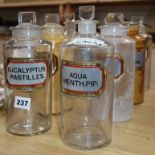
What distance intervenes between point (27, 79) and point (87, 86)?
0.39ft

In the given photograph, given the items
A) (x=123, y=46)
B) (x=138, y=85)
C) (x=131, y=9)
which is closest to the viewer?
(x=123, y=46)

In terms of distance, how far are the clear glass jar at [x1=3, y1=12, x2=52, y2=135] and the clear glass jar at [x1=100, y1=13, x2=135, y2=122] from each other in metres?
0.14

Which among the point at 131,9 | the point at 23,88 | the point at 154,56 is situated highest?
the point at 131,9

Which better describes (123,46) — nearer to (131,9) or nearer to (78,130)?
(78,130)

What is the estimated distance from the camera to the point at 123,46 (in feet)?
1.94

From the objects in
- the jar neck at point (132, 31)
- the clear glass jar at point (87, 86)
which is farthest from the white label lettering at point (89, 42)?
the jar neck at point (132, 31)

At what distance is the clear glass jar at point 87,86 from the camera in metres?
0.45

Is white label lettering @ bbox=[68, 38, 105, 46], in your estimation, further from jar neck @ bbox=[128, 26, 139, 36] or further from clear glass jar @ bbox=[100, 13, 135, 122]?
jar neck @ bbox=[128, 26, 139, 36]

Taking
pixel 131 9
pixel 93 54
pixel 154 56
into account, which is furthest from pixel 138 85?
pixel 131 9

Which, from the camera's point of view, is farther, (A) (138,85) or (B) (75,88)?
(A) (138,85)

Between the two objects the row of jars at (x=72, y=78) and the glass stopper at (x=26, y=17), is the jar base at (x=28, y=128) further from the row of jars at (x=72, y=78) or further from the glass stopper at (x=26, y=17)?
the glass stopper at (x=26, y=17)

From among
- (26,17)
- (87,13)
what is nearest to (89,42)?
(87,13)

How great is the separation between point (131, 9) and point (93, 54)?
1812mm

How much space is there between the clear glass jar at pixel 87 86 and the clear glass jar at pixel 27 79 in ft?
0.18
